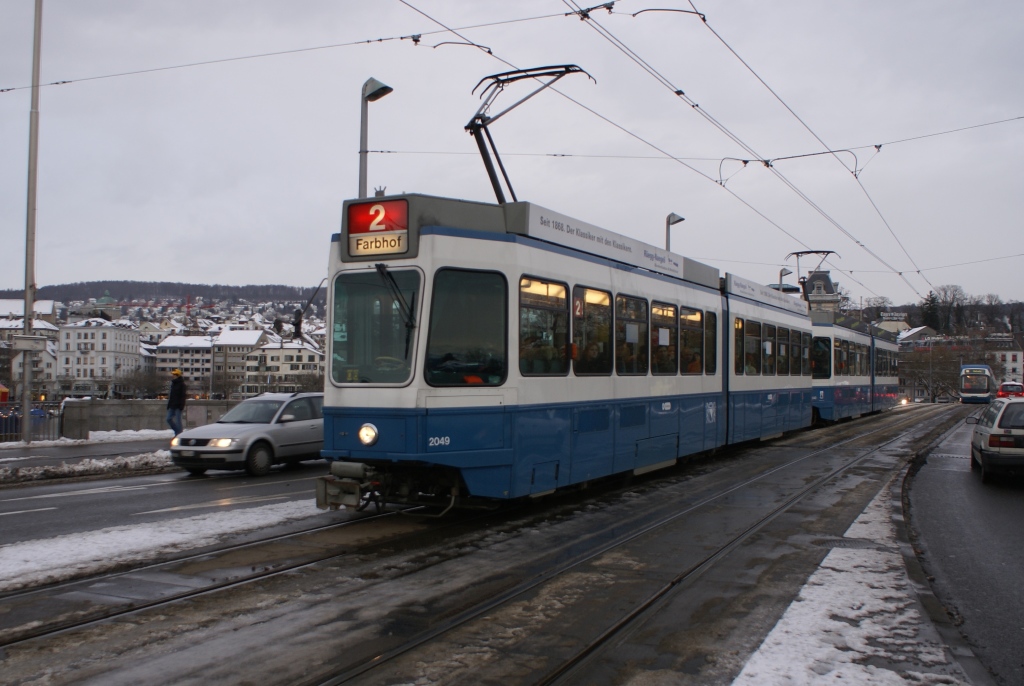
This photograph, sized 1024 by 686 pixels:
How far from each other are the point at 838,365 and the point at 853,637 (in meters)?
23.6

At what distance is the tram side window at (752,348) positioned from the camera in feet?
54.6

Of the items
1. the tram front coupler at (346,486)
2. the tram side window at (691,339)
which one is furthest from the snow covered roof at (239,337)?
the tram front coupler at (346,486)

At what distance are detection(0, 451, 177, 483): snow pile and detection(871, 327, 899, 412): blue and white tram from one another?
2793cm

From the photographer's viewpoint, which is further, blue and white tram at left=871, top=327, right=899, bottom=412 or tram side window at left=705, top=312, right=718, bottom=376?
blue and white tram at left=871, top=327, right=899, bottom=412

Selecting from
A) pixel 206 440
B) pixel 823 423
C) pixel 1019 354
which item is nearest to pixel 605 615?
pixel 206 440

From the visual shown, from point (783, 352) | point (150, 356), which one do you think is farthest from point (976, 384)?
point (150, 356)

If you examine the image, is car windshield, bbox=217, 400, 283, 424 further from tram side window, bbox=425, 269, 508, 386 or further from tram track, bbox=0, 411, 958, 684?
tram side window, bbox=425, 269, 508, 386

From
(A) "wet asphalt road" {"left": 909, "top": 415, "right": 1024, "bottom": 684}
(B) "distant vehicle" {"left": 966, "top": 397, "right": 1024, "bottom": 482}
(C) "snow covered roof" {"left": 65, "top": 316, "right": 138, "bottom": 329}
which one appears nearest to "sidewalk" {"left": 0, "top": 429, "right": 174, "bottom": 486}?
(A) "wet asphalt road" {"left": 909, "top": 415, "right": 1024, "bottom": 684}

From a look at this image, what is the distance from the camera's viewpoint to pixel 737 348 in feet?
52.9

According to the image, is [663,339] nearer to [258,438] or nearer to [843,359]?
[258,438]

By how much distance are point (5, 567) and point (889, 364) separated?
3801 cm

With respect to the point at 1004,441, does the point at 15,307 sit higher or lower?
higher

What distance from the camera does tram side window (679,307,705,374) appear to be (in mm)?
13320

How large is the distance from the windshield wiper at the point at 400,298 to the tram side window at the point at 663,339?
497 cm
